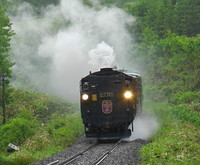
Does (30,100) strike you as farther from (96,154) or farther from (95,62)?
(96,154)

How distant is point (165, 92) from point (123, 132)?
16240 millimetres

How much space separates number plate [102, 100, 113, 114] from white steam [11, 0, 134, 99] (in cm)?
2007

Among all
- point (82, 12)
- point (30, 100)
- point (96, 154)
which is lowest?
point (96, 154)

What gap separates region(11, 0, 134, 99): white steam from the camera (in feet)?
131

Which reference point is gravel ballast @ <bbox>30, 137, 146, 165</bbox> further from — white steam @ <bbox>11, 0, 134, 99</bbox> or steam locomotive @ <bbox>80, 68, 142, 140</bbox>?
white steam @ <bbox>11, 0, 134, 99</bbox>

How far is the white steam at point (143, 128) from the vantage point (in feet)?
52.7

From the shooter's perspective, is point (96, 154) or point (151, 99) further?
point (151, 99)

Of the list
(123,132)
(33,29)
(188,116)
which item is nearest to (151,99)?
(188,116)

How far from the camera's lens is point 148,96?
3122cm

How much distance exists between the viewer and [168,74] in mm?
33906

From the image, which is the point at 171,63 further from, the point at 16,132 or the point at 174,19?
the point at 16,132

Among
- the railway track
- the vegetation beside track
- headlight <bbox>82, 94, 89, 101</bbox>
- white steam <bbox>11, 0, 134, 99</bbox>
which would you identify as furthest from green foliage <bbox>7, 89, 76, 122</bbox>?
the railway track

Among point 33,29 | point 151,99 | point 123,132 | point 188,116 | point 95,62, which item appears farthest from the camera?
point 33,29

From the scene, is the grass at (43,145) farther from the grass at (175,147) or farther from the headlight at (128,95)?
the grass at (175,147)
